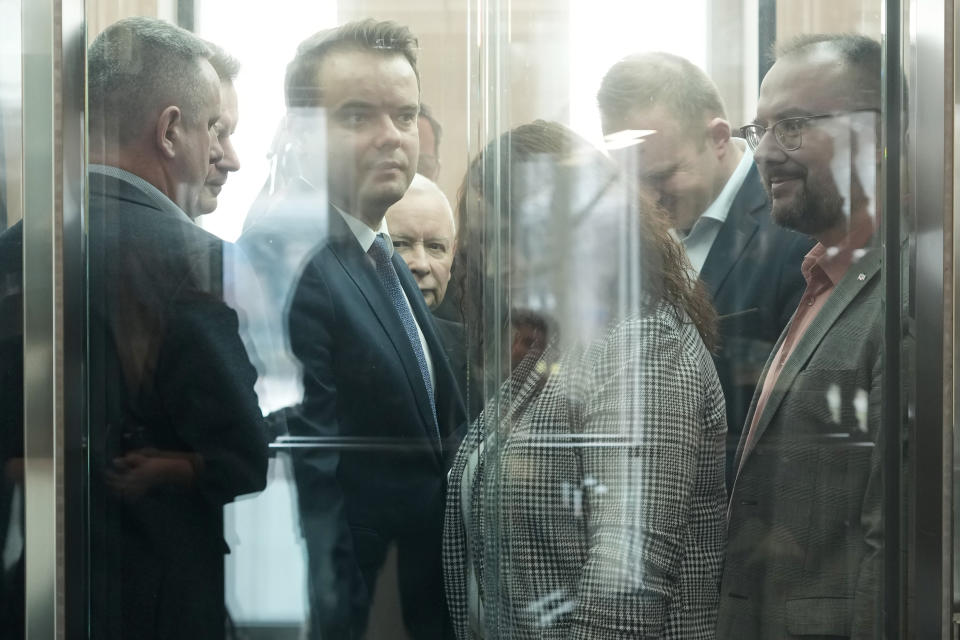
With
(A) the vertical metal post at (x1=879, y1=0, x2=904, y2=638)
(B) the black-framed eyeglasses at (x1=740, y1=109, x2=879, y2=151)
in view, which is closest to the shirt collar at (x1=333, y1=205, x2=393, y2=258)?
(B) the black-framed eyeglasses at (x1=740, y1=109, x2=879, y2=151)

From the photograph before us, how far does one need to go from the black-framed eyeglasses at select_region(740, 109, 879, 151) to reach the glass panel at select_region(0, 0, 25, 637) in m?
1.15

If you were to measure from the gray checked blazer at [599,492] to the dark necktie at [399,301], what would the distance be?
0.11 m

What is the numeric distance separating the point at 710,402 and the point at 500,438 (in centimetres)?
35

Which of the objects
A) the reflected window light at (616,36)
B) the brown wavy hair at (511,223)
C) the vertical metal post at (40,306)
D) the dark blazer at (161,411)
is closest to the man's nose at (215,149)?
the dark blazer at (161,411)

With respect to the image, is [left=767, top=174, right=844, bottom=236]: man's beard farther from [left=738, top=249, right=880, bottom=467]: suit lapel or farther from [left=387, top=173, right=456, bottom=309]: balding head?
[left=387, top=173, right=456, bottom=309]: balding head

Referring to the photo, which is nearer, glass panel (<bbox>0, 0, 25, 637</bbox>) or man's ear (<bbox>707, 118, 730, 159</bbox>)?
glass panel (<bbox>0, 0, 25, 637</bbox>)

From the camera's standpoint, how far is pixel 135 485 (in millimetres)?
1700

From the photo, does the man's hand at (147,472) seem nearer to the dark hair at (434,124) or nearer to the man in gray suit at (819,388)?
the dark hair at (434,124)

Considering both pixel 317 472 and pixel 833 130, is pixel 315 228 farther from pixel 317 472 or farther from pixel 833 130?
pixel 833 130

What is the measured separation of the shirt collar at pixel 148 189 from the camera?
1681mm

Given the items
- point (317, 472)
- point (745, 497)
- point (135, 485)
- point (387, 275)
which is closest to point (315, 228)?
point (387, 275)

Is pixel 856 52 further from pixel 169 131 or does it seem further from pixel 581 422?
pixel 169 131

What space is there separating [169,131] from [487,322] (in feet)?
1.94

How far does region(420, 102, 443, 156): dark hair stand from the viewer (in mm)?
1706
